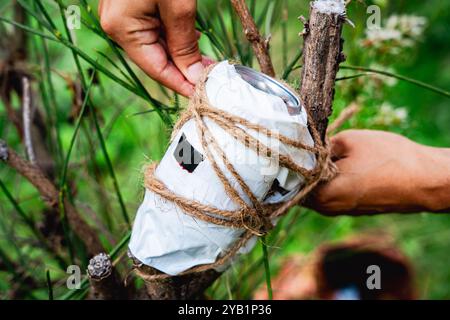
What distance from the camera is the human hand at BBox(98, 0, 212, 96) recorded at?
662 millimetres

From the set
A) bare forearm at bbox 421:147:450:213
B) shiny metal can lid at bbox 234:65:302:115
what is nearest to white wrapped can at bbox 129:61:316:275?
shiny metal can lid at bbox 234:65:302:115

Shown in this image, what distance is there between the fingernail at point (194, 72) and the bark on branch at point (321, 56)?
138 mm

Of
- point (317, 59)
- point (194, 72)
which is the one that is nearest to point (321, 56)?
point (317, 59)

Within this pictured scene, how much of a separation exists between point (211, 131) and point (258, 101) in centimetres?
6

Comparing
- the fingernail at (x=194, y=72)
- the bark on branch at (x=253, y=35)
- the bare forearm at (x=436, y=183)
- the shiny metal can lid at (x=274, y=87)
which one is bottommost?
the bare forearm at (x=436, y=183)

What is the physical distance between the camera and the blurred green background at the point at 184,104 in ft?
3.17

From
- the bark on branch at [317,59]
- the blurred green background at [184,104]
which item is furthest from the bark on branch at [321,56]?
the blurred green background at [184,104]

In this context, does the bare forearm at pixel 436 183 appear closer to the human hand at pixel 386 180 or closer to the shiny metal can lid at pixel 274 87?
the human hand at pixel 386 180

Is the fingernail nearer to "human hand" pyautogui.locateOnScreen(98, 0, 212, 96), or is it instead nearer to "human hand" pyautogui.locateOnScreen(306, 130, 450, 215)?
"human hand" pyautogui.locateOnScreen(98, 0, 212, 96)

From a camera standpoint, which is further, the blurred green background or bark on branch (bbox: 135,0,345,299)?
the blurred green background

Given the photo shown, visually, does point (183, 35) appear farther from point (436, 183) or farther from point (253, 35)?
point (436, 183)
